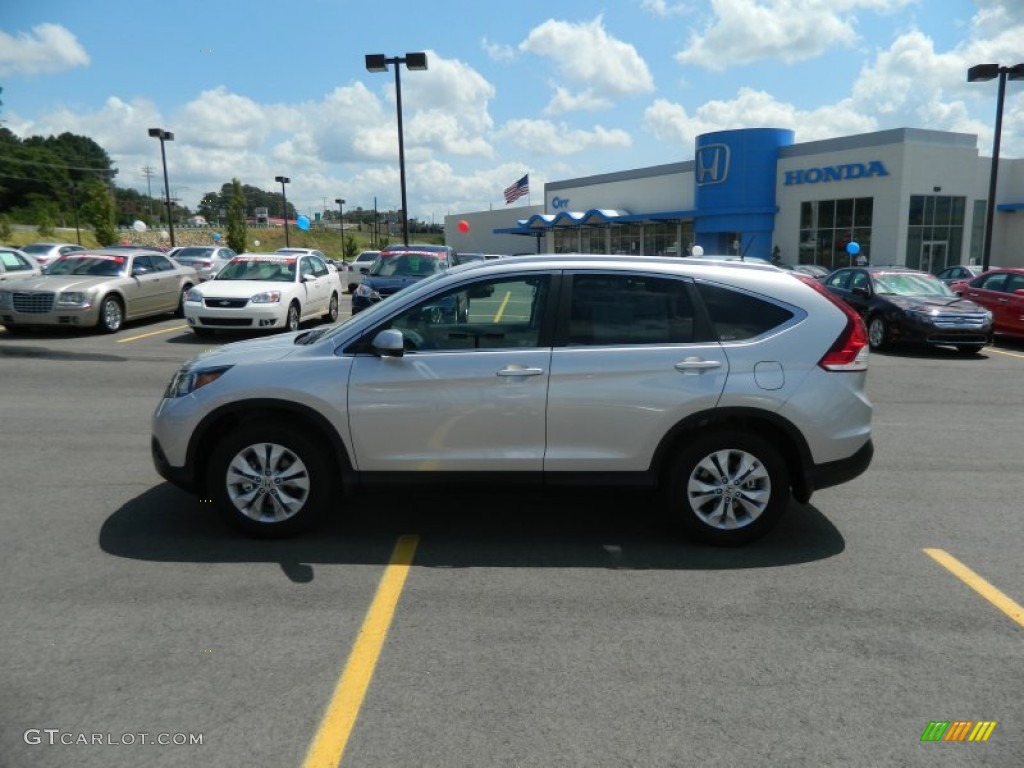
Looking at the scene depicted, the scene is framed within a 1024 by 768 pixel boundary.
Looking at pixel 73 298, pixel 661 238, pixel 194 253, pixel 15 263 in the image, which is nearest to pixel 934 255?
pixel 661 238

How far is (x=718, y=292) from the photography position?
4.71 metres

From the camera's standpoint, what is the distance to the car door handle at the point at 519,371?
4.53 m

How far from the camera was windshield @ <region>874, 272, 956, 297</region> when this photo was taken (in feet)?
49.4

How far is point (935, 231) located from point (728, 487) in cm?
3697

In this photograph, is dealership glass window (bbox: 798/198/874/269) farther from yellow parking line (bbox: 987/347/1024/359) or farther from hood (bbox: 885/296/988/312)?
hood (bbox: 885/296/988/312)

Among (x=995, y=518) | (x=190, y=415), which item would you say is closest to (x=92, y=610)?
(x=190, y=415)

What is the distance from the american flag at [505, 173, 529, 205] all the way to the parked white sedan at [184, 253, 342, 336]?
3813cm

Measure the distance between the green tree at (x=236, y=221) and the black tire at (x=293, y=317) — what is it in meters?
54.1

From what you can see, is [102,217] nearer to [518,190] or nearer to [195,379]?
[518,190]

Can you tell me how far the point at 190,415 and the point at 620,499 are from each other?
298 centimetres

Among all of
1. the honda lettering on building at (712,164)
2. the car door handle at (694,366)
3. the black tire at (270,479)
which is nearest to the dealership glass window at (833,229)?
the honda lettering on building at (712,164)

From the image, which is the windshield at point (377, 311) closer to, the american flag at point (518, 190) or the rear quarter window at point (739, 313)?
the rear quarter window at point (739, 313)

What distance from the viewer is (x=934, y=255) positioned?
1423 inches

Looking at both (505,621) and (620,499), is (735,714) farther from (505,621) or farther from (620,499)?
(620,499)
